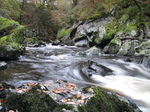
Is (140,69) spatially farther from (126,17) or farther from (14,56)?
(126,17)

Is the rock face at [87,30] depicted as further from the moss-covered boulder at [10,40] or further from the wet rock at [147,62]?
the moss-covered boulder at [10,40]

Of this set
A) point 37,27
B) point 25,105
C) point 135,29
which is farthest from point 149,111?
point 37,27

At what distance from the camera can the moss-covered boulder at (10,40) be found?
663 centimetres

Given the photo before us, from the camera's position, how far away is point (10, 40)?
7.29m

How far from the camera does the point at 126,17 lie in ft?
39.7

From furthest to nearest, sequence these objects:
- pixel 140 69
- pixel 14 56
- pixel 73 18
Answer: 1. pixel 73 18
2. pixel 14 56
3. pixel 140 69

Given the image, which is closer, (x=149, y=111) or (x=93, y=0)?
(x=149, y=111)

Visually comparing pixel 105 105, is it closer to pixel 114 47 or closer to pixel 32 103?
pixel 32 103

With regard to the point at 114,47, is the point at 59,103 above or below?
below

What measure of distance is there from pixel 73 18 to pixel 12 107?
22.1 m

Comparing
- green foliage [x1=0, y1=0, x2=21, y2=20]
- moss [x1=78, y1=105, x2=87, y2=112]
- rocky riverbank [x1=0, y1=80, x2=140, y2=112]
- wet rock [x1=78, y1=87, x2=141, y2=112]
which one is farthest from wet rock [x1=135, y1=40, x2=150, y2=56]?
green foliage [x1=0, y1=0, x2=21, y2=20]

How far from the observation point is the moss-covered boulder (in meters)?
6.63

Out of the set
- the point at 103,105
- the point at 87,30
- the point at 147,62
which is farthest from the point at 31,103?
the point at 87,30

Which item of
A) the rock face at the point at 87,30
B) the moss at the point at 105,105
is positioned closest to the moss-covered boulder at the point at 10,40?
the moss at the point at 105,105
